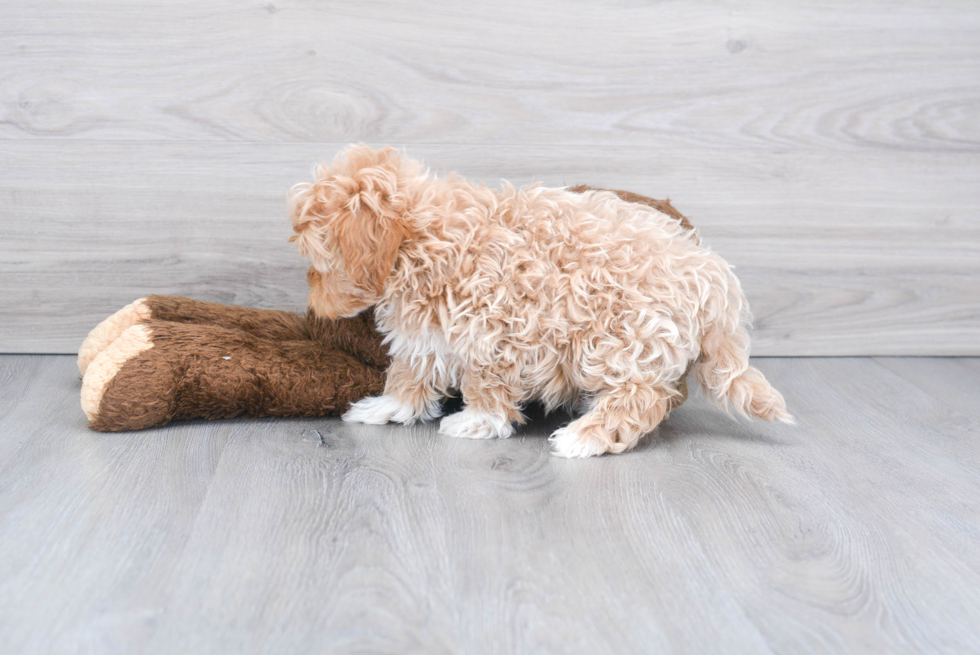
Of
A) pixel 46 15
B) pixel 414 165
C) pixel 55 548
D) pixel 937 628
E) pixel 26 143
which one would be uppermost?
pixel 46 15

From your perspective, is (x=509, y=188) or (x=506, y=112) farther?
(x=506, y=112)

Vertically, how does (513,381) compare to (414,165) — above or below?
below

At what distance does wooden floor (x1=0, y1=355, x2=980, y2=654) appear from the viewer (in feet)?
2.55

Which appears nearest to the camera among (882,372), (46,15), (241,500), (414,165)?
(241,500)

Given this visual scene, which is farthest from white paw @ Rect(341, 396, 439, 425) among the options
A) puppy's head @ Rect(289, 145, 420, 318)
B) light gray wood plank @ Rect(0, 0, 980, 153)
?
light gray wood plank @ Rect(0, 0, 980, 153)

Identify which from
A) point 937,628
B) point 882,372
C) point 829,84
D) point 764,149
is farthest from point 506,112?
point 937,628

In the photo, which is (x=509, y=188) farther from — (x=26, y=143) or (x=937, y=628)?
(x=26, y=143)

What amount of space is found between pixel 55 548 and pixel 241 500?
22 cm

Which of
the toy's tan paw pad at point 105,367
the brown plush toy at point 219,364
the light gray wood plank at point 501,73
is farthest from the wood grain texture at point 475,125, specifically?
the toy's tan paw pad at point 105,367

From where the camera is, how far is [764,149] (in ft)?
5.47

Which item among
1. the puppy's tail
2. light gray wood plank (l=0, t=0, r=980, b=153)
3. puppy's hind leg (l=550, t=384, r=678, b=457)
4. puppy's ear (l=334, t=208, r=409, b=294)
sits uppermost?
light gray wood plank (l=0, t=0, r=980, b=153)

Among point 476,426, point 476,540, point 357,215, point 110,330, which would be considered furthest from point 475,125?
point 476,540

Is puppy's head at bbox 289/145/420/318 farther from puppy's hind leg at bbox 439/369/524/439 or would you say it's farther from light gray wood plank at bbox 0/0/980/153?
light gray wood plank at bbox 0/0/980/153

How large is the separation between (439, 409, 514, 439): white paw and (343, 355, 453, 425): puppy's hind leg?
54 mm
